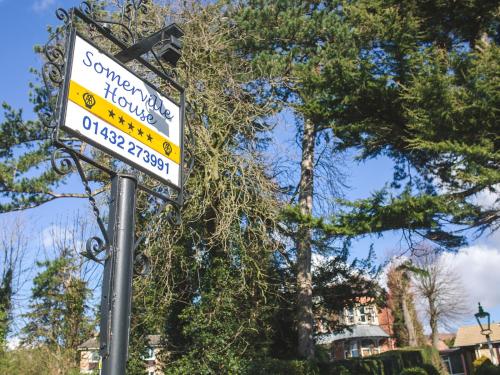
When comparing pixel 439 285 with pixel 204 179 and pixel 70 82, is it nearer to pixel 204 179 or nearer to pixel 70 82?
pixel 204 179

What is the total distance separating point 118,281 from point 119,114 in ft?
3.43

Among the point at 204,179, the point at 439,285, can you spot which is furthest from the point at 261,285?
the point at 439,285

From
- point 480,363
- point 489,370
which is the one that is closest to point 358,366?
point 489,370

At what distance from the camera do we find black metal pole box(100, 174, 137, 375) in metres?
2.41

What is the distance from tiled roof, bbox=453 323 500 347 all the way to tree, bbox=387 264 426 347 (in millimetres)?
3335

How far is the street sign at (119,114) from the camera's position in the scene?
2.74 m

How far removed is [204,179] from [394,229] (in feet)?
16.9

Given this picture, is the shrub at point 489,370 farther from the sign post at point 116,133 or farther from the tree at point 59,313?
the sign post at point 116,133

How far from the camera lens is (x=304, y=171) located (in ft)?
52.5

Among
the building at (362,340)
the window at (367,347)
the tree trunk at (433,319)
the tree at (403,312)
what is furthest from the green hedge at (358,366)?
the window at (367,347)

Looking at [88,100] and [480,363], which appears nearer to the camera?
[88,100]

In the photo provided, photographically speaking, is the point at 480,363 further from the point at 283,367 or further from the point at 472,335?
the point at 472,335

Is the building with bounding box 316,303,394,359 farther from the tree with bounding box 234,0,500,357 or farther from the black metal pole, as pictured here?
the black metal pole

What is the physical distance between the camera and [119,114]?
116 inches
